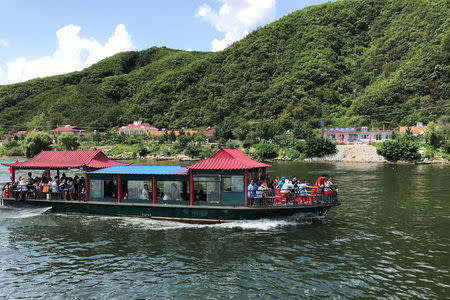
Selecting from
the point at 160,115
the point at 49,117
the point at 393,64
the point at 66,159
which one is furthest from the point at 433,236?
the point at 49,117

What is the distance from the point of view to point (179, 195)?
24312 millimetres

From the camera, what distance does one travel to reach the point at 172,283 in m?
14.8

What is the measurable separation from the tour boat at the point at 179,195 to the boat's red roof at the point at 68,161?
74mm

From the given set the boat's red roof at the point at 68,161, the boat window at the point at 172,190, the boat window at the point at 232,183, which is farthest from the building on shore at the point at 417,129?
the boat's red roof at the point at 68,161

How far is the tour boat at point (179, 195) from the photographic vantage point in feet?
74.5

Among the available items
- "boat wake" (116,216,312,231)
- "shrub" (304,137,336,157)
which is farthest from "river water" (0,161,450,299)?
"shrub" (304,137,336,157)

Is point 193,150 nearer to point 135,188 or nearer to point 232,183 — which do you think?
point 135,188

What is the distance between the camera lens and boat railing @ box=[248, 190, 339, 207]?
22.7 metres

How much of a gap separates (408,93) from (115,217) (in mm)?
127186

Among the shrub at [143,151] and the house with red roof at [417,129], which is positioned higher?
the house with red roof at [417,129]

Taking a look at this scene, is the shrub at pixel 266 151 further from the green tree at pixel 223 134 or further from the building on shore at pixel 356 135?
the green tree at pixel 223 134

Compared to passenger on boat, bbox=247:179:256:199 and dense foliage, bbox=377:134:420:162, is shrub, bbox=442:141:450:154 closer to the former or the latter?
dense foliage, bbox=377:134:420:162

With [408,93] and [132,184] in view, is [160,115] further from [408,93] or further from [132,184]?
[132,184]

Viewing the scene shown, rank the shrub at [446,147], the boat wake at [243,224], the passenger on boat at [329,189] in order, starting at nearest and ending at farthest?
the boat wake at [243,224], the passenger on boat at [329,189], the shrub at [446,147]
